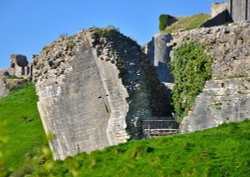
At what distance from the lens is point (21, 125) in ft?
98.8

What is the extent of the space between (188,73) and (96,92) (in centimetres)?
298

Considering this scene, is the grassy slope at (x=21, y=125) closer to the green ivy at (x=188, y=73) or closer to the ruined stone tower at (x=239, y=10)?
the green ivy at (x=188, y=73)

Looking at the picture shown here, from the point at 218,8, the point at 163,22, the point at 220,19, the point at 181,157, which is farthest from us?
the point at 163,22

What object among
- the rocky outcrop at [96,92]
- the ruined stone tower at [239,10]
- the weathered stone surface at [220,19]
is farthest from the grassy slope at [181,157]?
the weathered stone surface at [220,19]

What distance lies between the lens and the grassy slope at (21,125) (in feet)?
86.7

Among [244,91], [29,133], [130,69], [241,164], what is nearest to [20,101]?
[29,133]

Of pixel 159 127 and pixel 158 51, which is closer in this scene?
pixel 159 127

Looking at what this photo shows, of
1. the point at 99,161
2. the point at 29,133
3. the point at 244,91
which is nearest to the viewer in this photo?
the point at 99,161

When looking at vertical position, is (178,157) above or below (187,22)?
below

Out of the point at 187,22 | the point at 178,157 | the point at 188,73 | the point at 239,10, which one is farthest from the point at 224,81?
the point at 187,22

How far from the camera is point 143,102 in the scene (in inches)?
906

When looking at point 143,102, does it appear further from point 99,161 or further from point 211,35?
point 99,161

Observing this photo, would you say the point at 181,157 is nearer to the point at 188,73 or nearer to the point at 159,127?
the point at 159,127

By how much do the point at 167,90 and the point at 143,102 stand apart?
2.45 metres
